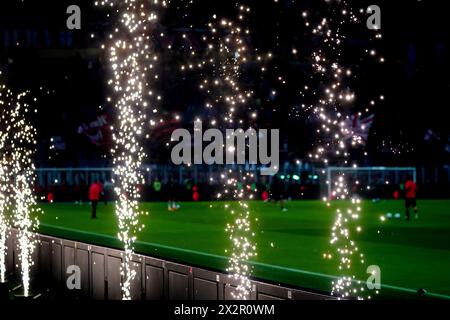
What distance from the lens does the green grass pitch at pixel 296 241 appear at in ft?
55.2

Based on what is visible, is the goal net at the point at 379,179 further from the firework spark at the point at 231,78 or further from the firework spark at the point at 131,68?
the firework spark at the point at 231,78

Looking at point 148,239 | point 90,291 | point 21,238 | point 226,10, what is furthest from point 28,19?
point 226,10

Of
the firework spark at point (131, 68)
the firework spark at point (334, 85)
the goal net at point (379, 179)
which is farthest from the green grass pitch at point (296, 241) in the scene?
the goal net at point (379, 179)

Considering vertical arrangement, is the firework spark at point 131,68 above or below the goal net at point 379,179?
above

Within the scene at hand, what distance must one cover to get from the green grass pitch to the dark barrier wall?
97 cm

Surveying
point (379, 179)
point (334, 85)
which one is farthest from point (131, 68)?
point (379, 179)

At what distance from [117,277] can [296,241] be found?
11.9 m

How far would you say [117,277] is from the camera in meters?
13.1

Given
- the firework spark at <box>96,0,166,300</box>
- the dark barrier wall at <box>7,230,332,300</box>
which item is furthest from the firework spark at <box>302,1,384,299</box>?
the firework spark at <box>96,0,166,300</box>

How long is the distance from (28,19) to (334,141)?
170 feet

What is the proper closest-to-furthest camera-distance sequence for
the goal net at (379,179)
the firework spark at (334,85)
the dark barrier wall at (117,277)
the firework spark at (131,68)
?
the firework spark at (334,85), the dark barrier wall at (117,277), the firework spark at (131,68), the goal net at (379,179)

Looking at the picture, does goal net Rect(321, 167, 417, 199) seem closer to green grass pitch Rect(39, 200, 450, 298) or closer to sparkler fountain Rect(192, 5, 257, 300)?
green grass pitch Rect(39, 200, 450, 298)

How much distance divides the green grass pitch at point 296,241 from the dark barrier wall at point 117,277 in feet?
3.19
